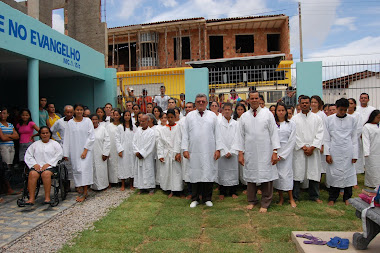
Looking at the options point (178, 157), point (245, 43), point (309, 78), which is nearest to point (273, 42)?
point (245, 43)

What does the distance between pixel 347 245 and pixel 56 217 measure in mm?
4278

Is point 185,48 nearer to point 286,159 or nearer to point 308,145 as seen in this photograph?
point 308,145

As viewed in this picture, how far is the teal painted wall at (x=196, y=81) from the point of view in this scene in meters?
10.5

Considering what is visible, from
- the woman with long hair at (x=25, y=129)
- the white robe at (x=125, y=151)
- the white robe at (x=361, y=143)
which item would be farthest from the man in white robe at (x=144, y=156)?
the white robe at (x=361, y=143)

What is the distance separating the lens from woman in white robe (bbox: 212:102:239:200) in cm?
611

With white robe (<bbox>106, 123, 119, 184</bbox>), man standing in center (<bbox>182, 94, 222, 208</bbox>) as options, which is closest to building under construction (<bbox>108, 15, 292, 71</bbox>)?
white robe (<bbox>106, 123, 119, 184</bbox>)

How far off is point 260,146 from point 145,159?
2544 millimetres

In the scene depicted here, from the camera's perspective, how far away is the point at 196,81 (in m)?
10.5

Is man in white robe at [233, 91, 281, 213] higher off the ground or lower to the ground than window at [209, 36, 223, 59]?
lower

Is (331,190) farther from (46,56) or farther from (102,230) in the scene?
(46,56)

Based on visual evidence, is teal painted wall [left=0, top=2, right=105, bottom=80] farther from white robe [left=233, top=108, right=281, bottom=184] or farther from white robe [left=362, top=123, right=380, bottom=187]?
white robe [left=362, top=123, right=380, bottom=187]

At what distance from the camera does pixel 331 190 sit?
550 cm

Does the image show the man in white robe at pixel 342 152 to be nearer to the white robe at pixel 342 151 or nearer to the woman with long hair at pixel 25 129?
the white robe at pixel 342 151

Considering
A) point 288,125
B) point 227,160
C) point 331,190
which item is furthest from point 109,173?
point 331,190
